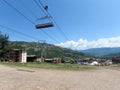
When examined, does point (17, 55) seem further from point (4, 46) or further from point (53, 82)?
point (53, 82)

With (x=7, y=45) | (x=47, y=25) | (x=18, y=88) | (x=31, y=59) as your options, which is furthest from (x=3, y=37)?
(x=18, y=88)

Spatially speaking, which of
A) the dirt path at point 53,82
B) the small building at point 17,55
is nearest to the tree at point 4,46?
the small building at point 17,55

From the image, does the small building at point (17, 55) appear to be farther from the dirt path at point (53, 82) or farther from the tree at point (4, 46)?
the dirt path at point (53, 82)

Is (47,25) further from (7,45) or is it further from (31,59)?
(31,59)

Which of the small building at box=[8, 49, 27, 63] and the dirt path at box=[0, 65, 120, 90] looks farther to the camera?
the small building at box=[8, 49, 27, 63]

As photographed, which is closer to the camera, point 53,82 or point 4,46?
point 53,82

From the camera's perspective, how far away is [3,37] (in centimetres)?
7569

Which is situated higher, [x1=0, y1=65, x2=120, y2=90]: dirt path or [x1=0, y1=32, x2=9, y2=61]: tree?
[x1=0, y1=32, x2=9, y2=61]: tree

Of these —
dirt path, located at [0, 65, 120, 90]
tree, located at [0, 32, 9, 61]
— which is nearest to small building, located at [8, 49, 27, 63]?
tree, located at [0, 32, 9, 61]

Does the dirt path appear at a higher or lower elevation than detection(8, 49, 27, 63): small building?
lower

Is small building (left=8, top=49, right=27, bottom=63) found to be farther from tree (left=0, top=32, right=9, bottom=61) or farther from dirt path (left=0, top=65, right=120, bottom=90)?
dirt path (left=0, top=65, right=120, bottom=90)

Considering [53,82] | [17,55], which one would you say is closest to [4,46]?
[17,55]

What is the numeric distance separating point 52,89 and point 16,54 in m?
65.3

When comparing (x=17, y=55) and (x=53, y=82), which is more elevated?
(x=17, y=55)
